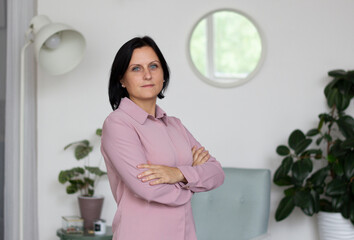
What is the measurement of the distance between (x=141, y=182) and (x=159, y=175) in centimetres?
7

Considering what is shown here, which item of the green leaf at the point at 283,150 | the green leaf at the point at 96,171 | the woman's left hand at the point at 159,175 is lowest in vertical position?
the green leaf at the point at 96,171

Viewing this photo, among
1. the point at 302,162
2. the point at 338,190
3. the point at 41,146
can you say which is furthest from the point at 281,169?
the point at 41,146

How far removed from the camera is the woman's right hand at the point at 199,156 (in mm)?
1976

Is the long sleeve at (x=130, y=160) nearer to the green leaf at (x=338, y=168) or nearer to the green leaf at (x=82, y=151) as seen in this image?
the green leaf at (x=338, y=168)

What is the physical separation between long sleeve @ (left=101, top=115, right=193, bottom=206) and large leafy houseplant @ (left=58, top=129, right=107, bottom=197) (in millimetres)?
1631

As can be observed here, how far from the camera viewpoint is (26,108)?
3527 millimetres

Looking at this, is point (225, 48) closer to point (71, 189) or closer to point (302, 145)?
point (302, 145)

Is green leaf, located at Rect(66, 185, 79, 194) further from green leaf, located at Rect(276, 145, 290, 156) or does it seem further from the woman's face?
the woman's face

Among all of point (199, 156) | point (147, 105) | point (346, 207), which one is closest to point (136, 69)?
point (147, 105)

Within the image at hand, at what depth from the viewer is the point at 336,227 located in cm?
316

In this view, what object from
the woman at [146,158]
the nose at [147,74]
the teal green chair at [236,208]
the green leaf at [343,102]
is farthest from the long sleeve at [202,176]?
the green leaf at [343,102]

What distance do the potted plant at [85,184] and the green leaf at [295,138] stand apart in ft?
4.02

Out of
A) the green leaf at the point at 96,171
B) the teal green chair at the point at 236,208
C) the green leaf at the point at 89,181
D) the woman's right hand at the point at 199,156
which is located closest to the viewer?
the woman's right hand at the point at 199,156

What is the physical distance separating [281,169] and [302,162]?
0.14 metres
